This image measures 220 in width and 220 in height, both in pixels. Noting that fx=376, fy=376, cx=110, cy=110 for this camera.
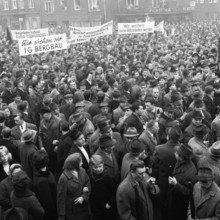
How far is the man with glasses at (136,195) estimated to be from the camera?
447 centimetres

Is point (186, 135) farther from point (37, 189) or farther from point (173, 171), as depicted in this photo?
point (37, 189)

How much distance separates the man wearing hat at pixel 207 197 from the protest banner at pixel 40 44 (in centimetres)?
1030

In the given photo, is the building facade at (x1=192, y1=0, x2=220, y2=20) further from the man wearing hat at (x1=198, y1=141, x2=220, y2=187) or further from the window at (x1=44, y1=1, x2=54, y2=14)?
the man wearing hat at (x1=198, y1=141, x2=220, y2=187)

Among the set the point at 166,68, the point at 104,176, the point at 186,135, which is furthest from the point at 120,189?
the point at 166,68

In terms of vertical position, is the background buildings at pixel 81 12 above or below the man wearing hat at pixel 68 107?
above

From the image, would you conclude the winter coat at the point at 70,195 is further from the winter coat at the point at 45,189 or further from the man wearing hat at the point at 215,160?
the man wearing hat at the point at 215,160

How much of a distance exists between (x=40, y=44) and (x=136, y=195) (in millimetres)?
10439

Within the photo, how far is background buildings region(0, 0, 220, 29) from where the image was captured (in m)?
46.5

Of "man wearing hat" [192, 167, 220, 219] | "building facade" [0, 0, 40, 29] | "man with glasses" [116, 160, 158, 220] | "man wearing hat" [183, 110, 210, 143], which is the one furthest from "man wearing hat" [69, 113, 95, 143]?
"building facade" [0, 0, 40, 29]

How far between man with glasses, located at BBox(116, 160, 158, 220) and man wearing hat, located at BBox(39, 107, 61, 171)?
2615 mm

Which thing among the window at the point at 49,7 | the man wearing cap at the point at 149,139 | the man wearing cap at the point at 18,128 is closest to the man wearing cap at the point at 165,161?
the man wearing cap at the point at 149,139

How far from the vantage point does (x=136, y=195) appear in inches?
177

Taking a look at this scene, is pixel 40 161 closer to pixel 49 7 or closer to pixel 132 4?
pixel 49 7

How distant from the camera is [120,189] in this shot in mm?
4500
